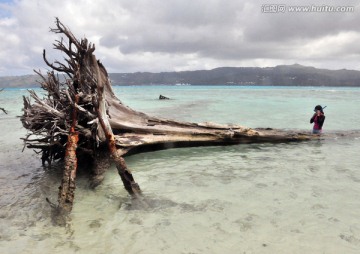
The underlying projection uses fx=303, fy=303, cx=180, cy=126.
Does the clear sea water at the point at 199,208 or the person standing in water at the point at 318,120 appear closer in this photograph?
the clear sea water at the point at 199,208

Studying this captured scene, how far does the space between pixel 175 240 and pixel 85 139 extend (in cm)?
418

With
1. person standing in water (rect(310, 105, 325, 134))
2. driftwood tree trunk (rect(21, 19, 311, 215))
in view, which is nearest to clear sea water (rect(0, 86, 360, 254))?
driftwood tree trunk (rect(21, 19, 311, 215))

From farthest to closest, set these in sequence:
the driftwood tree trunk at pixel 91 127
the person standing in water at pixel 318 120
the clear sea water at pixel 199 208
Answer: the person standing in water at pixel 318 120 < the driftwood tree trunk at pixel 91 127 < the clear sea water at pixel 199 208

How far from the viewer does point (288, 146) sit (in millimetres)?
11156

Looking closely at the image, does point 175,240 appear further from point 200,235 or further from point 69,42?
point 69,42

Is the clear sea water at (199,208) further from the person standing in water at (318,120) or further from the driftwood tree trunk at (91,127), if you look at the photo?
the person standing in water at (318,120)

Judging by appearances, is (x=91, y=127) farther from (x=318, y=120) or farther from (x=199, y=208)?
(x=318, y=120)

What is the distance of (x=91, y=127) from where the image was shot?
24.4ft

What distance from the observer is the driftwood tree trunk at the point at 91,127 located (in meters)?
6.32

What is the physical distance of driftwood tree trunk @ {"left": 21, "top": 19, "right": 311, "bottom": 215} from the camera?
249 inches

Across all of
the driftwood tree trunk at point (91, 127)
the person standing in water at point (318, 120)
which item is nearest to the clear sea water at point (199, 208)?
the driftwood tree trunk at point (91, 127)

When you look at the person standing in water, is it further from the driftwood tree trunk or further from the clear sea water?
the clear sea water

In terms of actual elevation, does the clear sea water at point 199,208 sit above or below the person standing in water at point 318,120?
below

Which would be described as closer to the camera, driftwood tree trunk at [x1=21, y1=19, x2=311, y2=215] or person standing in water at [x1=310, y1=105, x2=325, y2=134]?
driftwood tree trunk at [x1=21, y1=19, x2=311, y2=215]
